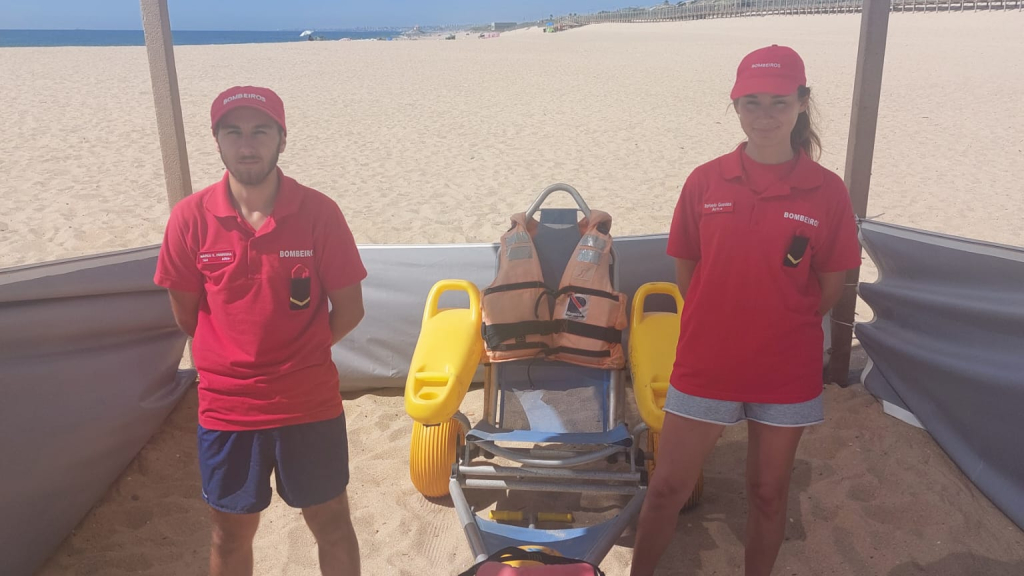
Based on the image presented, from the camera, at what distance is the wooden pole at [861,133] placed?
3.89 metres

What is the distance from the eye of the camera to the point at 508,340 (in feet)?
11.4

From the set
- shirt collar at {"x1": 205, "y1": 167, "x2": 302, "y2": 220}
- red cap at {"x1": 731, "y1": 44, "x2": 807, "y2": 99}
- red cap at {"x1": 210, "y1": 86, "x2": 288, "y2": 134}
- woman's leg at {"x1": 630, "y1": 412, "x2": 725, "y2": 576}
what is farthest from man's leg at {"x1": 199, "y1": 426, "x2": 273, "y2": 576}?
red cap at {"x1": 731, "y1": 44, "x2": 807, "y2": 99}

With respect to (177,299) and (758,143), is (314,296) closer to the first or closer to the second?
(177,299)

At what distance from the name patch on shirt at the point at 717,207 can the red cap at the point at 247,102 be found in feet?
4.12

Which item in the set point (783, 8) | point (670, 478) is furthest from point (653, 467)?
point (783, 8)

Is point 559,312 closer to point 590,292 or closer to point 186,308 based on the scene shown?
point 590,292

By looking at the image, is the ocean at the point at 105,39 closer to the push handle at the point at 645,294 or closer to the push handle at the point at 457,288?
the push handle at the point at 457,288

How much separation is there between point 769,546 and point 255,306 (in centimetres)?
176

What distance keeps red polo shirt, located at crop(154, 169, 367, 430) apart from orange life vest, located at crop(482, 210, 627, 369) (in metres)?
1.36

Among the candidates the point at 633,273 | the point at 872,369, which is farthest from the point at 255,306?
the point at 872,369

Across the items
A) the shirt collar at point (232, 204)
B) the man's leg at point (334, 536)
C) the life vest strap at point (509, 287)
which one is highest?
the shirt collar at point (232, 204)

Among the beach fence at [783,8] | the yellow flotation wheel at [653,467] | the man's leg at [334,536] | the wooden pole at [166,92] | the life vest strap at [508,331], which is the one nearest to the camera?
the man's leg at [334,536]

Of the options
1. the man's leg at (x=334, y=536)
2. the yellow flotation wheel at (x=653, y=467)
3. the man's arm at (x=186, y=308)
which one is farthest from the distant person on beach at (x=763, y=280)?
the man's arm at (x=186, y=308)

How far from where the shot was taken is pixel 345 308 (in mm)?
2262
